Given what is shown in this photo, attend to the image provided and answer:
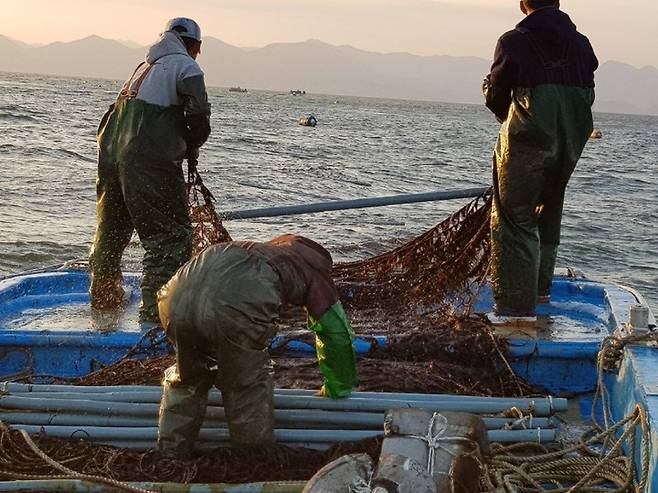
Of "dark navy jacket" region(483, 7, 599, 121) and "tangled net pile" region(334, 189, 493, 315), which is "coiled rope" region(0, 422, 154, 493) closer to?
"tangled net pile" region(334, 189, 493, 315)

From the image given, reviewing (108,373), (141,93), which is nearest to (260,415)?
(108,373)

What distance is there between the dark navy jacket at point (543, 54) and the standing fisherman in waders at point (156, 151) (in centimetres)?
222

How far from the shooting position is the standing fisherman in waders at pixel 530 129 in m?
6.20

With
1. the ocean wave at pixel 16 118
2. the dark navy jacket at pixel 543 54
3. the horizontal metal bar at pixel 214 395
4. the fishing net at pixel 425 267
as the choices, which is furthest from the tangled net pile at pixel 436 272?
the ocean wave at pixel 16 118

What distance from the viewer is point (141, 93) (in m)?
6.61

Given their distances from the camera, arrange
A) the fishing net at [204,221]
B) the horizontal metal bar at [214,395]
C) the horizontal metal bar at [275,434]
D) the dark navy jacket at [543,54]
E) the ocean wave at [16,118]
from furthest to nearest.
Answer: the ocean wave at [16,118] → the fishing net at [204,221] → the dark navy jacket at [543,54] → the horizontal metal bar at [214,395] → the horizontal metal bar at [275,434]

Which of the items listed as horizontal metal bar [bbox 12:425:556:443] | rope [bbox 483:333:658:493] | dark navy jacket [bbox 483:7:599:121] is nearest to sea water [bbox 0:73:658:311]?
dark navy jacket [bbox 483:7:599:121]

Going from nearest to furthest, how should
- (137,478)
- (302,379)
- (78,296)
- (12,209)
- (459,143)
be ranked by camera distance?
(137,478) → (302,379) → (78,296) → (12,209) → (459,143)

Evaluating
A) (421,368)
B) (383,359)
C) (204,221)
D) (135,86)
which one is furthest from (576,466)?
(204,221)

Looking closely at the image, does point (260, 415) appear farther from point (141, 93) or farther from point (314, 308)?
point (141, 93)

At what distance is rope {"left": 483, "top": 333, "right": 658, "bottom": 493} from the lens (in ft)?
14.4

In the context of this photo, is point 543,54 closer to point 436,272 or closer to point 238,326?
point 436,272

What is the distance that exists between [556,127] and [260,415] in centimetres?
304

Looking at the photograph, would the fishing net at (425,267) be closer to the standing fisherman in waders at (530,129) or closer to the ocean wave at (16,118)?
the standing fisherman in waders at (530,129)
